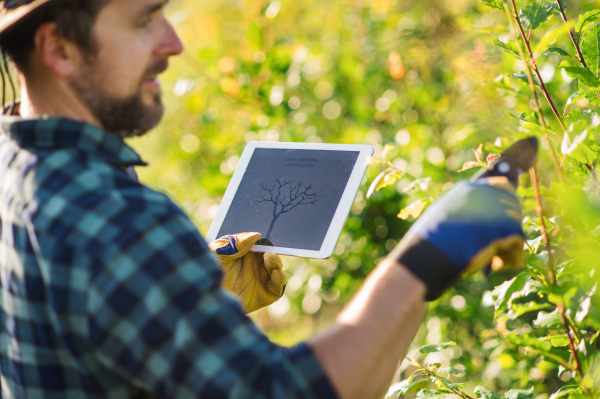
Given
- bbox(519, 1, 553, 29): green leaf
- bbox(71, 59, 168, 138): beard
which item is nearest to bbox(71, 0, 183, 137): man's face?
bbox(71, 59, 168, 138): beard

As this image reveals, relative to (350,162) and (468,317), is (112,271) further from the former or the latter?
(468,317)

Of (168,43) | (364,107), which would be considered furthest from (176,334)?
(364,107)

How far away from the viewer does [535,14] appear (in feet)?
3.54

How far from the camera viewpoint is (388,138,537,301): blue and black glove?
0.73m

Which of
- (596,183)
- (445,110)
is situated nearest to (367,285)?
(596,183)

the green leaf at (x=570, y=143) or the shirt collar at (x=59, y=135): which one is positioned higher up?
the shirt collar at (x=59, y=135)

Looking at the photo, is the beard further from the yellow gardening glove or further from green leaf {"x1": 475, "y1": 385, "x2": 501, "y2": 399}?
green leaf {"x1": 475, "y1": 385, "x2": 501, "y2": 399}

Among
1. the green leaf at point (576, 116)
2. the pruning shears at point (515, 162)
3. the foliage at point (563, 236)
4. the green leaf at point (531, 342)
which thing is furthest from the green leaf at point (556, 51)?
the green leaf at point (531, 342)

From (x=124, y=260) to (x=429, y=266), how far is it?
40 centimetres

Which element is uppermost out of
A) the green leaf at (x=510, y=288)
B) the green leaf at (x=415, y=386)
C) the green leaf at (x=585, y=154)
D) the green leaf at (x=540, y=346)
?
the green leaf at (x=585, y=154)

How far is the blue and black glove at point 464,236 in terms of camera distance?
73 cm

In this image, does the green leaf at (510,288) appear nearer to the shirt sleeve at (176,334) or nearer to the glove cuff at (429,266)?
the glove cuff at (429,266)

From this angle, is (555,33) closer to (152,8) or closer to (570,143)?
(570,143)

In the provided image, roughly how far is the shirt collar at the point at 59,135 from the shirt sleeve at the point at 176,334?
7.0 inches
